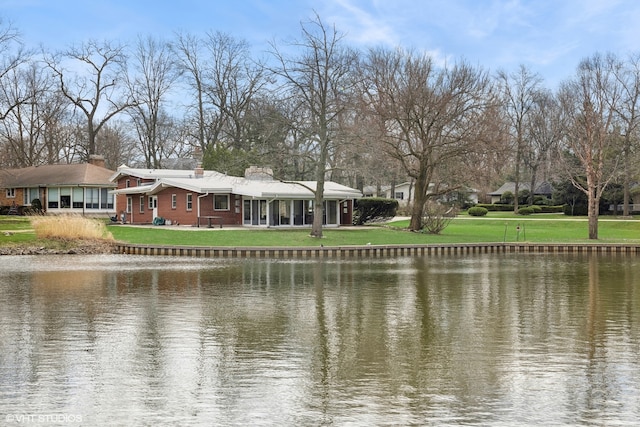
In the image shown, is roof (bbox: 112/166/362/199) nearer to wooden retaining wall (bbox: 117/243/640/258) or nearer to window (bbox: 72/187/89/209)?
window (bbox: 72/187/89/209)

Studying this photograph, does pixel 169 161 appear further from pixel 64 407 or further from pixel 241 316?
pixel 64 407

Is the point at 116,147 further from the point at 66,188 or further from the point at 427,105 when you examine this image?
the point at 427,105

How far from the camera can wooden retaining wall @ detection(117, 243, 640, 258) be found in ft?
103

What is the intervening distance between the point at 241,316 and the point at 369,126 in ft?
84.1

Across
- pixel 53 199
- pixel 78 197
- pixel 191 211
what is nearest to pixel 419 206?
pixel 191 211

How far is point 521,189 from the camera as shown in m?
82.1

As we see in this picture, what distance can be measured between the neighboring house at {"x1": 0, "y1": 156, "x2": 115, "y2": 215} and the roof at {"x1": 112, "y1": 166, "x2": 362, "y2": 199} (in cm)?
576

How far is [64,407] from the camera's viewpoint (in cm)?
846

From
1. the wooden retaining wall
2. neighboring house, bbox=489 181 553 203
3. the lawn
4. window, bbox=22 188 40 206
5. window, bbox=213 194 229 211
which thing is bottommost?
the wooden retaining wall

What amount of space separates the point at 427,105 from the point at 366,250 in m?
9.94

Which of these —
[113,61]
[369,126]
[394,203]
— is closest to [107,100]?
[113,61]

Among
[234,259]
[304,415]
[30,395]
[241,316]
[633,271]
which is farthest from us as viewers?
[234,259]

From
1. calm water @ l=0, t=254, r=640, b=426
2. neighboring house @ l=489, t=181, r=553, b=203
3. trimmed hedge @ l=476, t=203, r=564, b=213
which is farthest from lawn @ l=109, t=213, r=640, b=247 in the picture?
neighboring house @ l=489, t=181, r=553, b=203

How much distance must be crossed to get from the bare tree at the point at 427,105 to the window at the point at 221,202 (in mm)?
10876
